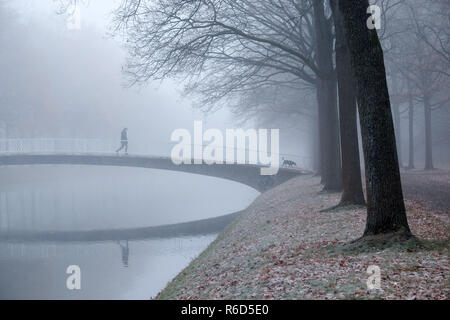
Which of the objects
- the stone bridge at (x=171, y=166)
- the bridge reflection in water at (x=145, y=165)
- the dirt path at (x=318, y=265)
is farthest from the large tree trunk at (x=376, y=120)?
the stone bridge at (x=171, y=166)

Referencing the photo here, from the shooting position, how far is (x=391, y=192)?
348 inches

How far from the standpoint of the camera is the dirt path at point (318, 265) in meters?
6.95

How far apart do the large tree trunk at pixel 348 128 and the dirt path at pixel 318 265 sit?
3.34ft

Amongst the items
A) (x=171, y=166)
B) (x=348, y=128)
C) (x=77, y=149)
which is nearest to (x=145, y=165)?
(x=171, y=166)

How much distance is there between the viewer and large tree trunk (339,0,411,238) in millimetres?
8766

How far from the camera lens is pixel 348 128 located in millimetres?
14555

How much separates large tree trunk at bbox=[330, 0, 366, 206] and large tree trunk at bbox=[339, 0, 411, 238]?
5538mm

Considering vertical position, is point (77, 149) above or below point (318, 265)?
above

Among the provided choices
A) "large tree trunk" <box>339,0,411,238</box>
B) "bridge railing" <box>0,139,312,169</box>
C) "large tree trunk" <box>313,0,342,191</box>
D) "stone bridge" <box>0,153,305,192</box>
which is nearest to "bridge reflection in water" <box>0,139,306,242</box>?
"stone bridge" <box>0,153,305,192</box>

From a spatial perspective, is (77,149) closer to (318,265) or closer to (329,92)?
(329,92)

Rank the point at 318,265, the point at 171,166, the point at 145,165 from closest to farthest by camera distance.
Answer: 1. the point at 318,265
2. the point at 171,166
3. the point at 145,165

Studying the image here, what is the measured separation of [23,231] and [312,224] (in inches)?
816

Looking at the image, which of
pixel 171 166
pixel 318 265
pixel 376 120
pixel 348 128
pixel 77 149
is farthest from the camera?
pixel 77 149

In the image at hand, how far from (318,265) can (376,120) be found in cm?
268
